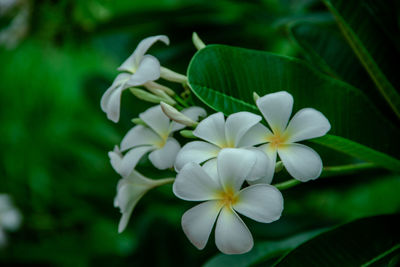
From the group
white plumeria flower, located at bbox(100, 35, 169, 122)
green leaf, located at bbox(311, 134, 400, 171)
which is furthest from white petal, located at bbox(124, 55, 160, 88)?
green leaf, located at bbox(311, 134, 400, 171)

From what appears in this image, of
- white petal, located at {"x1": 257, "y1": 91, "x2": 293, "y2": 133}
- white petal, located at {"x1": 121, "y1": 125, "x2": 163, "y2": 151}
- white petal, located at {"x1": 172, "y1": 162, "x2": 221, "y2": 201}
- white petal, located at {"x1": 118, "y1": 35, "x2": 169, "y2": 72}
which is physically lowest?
white petal, located at {"x1": 172, "y1": 162, "x2": 221, "y2": 201}

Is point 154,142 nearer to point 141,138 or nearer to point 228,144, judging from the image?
point 141,138

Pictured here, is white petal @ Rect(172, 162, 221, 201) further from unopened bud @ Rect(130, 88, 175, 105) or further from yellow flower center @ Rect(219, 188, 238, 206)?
unopened bud @ Rect(130, 88, 175, 105)

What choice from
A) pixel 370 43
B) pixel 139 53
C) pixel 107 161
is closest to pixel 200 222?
pixel 139 53

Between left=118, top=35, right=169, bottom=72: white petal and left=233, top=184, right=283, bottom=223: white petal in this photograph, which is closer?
left=233, top=184, right=283, bottom=223: white petal

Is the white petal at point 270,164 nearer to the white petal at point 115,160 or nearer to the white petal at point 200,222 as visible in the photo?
the white petal at point 200,222

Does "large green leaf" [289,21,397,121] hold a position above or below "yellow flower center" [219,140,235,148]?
above

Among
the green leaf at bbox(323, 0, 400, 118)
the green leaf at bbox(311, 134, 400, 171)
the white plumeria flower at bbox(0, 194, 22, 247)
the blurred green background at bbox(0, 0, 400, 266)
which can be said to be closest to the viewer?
the green leaf at bbox(311, 134, 400, 171)

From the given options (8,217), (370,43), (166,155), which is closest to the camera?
(166,155)
